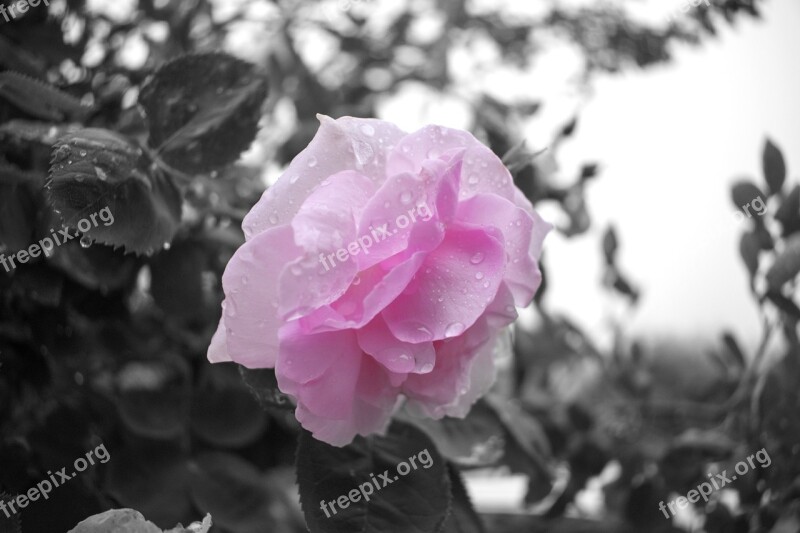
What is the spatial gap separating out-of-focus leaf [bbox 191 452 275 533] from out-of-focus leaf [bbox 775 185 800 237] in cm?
33

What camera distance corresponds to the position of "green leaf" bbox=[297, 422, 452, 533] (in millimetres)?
219

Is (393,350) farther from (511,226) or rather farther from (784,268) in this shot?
(784,268)

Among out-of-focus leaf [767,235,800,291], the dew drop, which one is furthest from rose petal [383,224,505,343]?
out-of-focus leaf [767,235,800,291]

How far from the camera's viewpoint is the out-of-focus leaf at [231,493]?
293mm

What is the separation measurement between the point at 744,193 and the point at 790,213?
1.2 inches

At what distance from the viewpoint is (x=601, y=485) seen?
50 cm

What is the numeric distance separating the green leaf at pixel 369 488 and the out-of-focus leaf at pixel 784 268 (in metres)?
0.22

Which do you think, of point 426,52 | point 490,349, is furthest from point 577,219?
point 426,52

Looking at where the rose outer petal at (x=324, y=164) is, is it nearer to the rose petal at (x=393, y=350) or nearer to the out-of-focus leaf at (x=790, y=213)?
the rose petal at (x=393, y=350)

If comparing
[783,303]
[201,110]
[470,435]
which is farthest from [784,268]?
[201,110]

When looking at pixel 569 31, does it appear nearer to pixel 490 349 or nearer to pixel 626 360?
pixel 626 360

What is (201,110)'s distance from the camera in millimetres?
267

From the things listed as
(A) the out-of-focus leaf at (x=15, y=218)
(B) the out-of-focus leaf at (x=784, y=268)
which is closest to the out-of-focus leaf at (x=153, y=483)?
(A) the out-of-focus leaf at (x=15, y=218)

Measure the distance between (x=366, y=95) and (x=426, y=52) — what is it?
94 millimetres
